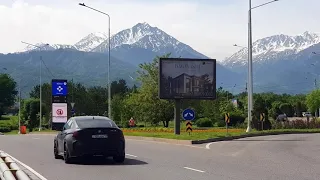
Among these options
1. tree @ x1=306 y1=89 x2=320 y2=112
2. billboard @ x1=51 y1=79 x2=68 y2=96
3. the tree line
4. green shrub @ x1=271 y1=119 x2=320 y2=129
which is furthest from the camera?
tree @ x1=306 y1=89 x2=320 y2=112

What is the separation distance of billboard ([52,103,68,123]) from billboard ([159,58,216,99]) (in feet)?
78.7

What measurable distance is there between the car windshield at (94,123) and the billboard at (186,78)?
1881 centimetres

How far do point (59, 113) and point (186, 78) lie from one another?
81.7 feet

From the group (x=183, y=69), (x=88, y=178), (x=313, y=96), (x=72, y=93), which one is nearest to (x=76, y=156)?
(x=88, y=178)

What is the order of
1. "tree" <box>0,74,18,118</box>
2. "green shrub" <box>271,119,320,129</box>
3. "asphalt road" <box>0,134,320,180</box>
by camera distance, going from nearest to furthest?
"asphalt road" <box>0,134,320,180</box>
"green shrub" <box>271,119,320,129</box>
"tree" <box>0,74,18,118</box>

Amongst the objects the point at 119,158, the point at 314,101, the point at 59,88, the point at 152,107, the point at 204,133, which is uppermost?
the point at 59,88

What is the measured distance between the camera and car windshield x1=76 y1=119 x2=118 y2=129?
62.1ft

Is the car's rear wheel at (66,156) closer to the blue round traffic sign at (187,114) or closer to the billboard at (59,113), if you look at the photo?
the blue round traffic sign at (187,114)

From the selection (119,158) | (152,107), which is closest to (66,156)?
(119,158)

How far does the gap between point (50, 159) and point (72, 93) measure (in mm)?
75447

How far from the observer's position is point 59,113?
60.8 m

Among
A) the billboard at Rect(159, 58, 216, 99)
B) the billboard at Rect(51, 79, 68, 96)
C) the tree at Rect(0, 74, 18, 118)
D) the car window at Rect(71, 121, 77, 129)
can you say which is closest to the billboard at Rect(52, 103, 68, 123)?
the billboard at Rect(51, 79, 68, 96)

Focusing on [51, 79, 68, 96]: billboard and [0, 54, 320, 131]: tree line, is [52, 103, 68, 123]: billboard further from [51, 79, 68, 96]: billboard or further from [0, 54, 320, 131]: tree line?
[0, 54, 320, 131]: tree line

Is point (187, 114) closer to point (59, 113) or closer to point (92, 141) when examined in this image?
point (92, 141)
